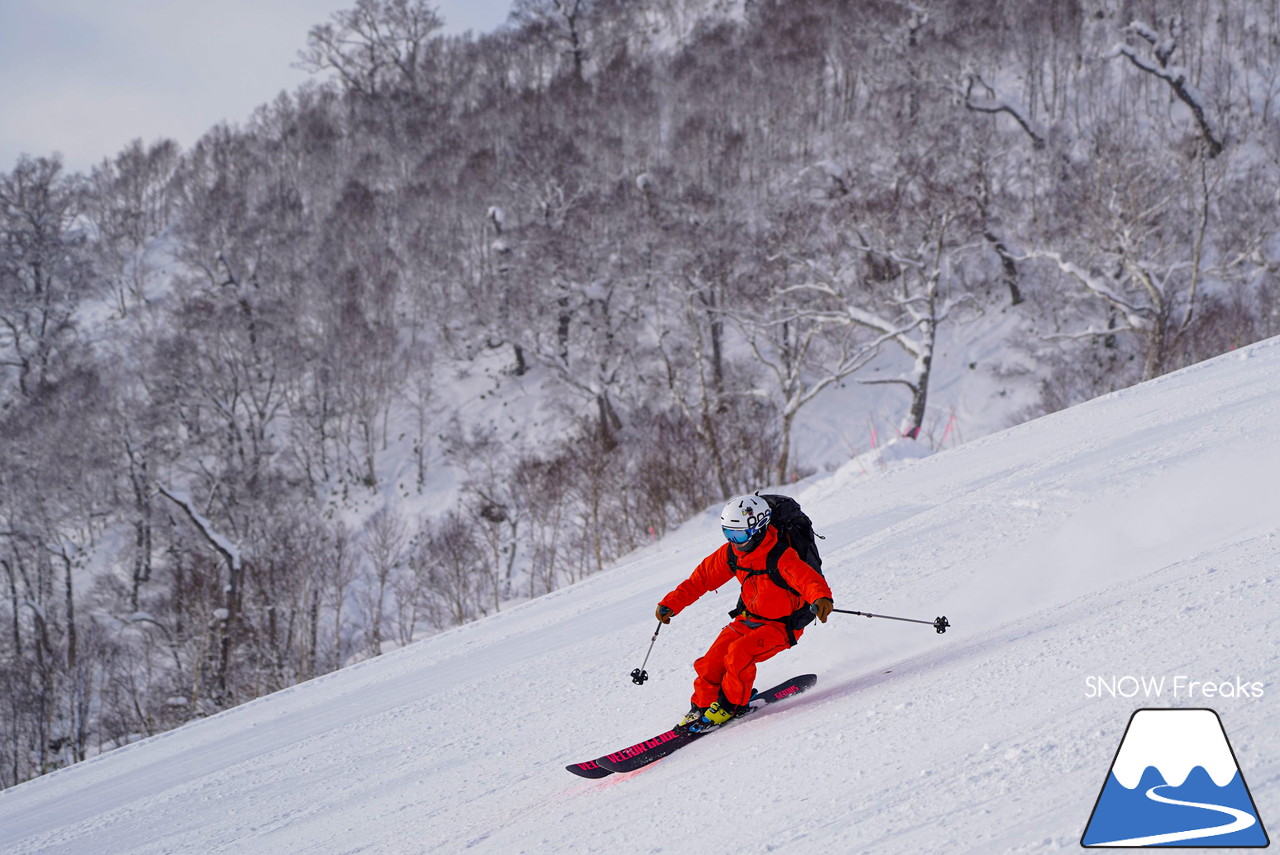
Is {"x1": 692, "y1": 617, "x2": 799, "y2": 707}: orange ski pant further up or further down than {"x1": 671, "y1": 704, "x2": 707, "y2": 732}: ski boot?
further up

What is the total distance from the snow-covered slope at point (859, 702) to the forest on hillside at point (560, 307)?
12.7 m

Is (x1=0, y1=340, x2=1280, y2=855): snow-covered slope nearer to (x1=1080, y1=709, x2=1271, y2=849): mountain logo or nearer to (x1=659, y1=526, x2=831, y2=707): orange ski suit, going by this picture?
(x1=1080, y1=709, x2=1271, y2=849): mountain logo

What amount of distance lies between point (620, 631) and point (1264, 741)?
5.13m

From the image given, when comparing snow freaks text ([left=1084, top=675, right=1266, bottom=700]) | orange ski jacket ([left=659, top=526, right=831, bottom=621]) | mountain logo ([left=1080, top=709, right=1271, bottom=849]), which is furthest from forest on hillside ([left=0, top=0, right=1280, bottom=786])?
mountain logo ([left=1080, top=709, right=1271, bottom=849])

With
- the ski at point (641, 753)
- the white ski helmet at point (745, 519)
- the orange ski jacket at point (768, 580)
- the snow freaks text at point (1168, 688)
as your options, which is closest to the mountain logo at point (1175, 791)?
the snow freaks text at point (1168, 688)

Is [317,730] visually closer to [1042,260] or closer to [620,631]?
[620,631]

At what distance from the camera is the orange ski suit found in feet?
15.5

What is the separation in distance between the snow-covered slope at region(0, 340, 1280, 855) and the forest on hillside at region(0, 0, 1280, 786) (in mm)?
12698

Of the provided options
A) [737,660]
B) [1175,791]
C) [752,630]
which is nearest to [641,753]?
Result: [737,660]

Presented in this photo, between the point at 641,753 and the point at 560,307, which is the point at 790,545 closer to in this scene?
the point at 641,753

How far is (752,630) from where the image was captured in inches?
191

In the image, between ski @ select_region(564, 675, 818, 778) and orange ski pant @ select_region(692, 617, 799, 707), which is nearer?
ski @ select_region(564, 675, 818, 778)

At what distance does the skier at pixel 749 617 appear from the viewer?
4.73 m

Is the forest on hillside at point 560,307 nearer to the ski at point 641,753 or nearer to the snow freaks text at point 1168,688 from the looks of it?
the ski at point 641,753
